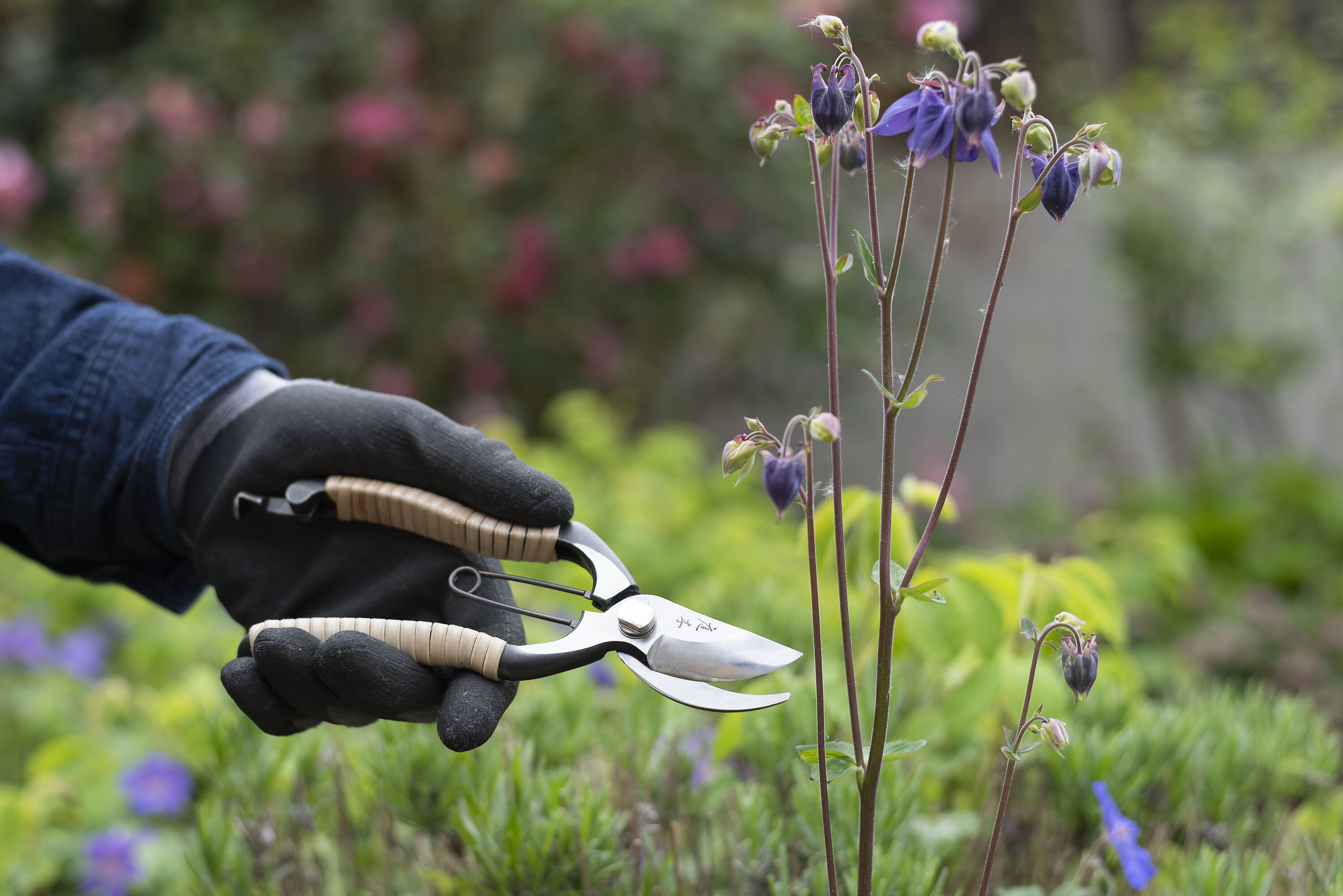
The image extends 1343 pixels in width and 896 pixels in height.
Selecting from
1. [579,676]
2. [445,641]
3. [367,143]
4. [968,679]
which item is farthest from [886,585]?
[367,143]

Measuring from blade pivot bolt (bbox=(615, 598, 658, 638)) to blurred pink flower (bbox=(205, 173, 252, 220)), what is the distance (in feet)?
11.4

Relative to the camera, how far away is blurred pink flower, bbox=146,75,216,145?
3732 mm

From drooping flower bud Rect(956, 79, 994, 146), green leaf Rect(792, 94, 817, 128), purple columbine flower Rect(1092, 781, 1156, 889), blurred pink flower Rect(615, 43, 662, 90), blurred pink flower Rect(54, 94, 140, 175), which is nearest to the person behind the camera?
drooping flower bud Rect(956, 79, 994, 146)

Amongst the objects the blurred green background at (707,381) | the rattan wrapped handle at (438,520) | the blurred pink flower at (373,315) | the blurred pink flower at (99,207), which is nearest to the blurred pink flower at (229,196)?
the blurred green background at (707,381)

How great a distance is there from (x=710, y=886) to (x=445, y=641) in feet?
1.44

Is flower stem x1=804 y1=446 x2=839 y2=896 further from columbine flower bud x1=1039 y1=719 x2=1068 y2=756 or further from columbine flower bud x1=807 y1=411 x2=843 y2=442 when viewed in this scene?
columbine flower bud x1=1039 y1=719 x2=1068 y2=756

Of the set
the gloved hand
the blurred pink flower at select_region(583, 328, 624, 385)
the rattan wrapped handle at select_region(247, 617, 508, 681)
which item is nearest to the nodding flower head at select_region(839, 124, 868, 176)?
the gloved hand

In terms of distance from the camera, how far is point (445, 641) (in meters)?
0.86

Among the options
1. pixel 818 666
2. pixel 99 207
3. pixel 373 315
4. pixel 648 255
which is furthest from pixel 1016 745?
pixel 99 207

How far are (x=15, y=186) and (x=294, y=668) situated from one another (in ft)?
12.6

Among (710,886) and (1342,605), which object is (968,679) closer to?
(710,886)

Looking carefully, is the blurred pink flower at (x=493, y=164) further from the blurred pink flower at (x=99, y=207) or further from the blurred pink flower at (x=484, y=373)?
the blurred pink flower at (x=99, y=207)

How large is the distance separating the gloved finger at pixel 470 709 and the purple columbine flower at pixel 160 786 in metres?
0.91

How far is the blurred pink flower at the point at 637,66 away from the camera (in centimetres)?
364
